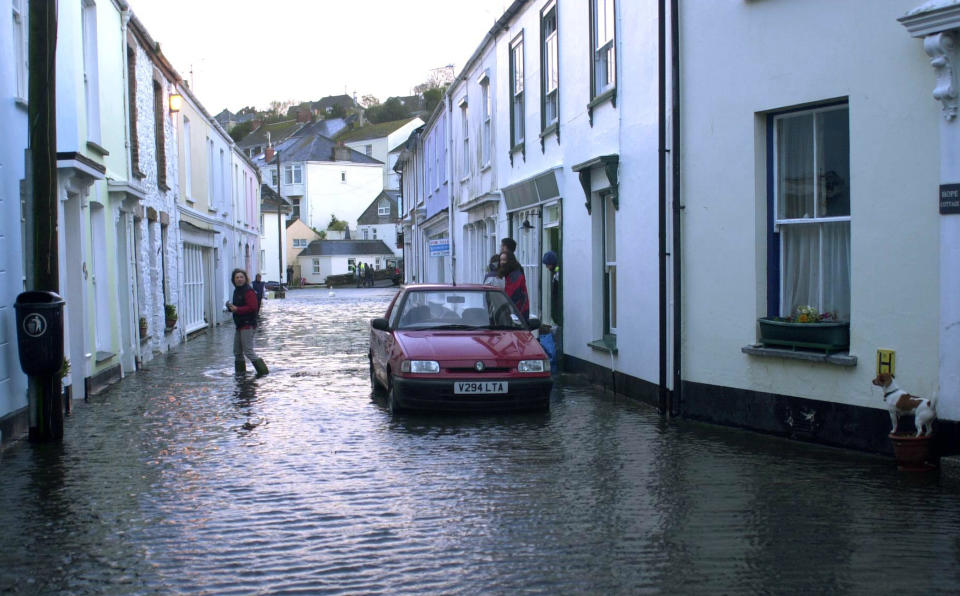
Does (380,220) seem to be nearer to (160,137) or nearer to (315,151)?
(315,151)

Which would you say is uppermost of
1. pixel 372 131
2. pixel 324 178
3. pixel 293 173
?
pixel 372 131

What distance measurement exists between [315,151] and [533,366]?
7969cm

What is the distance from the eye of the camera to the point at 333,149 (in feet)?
291

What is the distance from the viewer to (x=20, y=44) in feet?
34.7

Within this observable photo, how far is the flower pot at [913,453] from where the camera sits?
293 inches

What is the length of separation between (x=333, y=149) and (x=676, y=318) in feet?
266

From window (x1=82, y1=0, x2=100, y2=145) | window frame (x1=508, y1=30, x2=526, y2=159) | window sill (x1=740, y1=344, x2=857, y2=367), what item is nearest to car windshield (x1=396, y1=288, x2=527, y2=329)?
window sill (x1=740, y1=344, x2=857, y2=367)

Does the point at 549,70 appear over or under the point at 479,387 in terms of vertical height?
over

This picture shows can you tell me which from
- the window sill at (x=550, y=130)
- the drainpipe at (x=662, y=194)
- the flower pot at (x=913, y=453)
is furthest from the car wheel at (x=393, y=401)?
the window sill at (x=550, y=130)

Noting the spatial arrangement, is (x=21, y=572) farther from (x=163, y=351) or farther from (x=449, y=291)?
(x=163, y=351)

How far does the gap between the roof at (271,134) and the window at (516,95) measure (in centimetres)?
8217

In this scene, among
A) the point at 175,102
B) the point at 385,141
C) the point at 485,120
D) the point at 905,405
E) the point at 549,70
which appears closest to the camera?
the point at 905,405

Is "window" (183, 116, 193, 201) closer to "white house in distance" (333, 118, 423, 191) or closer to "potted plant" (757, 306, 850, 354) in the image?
"potted plant" (757, 306, 850, 354)

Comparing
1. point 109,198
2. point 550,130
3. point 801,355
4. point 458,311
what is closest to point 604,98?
point 550,130
